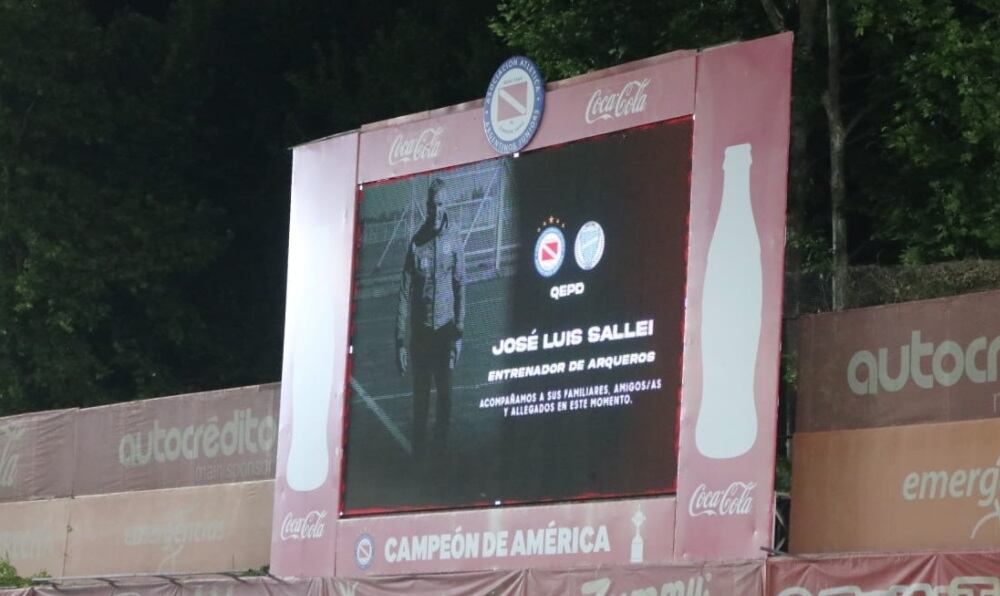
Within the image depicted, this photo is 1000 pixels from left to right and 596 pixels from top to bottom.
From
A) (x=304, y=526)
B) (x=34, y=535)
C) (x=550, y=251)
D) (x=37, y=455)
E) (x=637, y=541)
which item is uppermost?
(x=37, y=455)

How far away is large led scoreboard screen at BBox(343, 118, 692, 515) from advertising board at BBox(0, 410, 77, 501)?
5.24 meters

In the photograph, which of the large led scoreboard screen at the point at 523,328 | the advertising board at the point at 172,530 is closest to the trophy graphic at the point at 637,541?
the large led scoreboard screen at the point at 523,328

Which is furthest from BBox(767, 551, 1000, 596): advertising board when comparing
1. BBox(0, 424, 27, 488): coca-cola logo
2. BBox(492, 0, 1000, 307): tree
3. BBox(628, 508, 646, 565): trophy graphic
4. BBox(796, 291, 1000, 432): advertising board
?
BBox(0, 424, 27, 488): coca-cola logo

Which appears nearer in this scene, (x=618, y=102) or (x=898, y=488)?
(x=898, y=488)

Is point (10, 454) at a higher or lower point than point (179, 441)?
higher

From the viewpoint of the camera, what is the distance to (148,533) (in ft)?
54.1

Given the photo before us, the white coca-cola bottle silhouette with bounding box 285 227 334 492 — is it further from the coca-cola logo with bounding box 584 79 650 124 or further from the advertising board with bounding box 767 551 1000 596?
the advertising board with bounding box 767 551 1000 596

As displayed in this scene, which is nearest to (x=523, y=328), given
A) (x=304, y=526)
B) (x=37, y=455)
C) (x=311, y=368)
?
(x=311, y=368)

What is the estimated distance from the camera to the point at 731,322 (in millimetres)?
11289

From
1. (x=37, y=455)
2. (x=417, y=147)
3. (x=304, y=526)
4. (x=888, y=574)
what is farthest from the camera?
(x=37, y=455)

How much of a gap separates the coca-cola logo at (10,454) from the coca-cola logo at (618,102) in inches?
339

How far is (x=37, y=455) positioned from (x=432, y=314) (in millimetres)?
6788

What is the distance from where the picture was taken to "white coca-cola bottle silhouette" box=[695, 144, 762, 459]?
11.2 metres

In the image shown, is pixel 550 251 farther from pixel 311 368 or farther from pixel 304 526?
pixel 304 526
